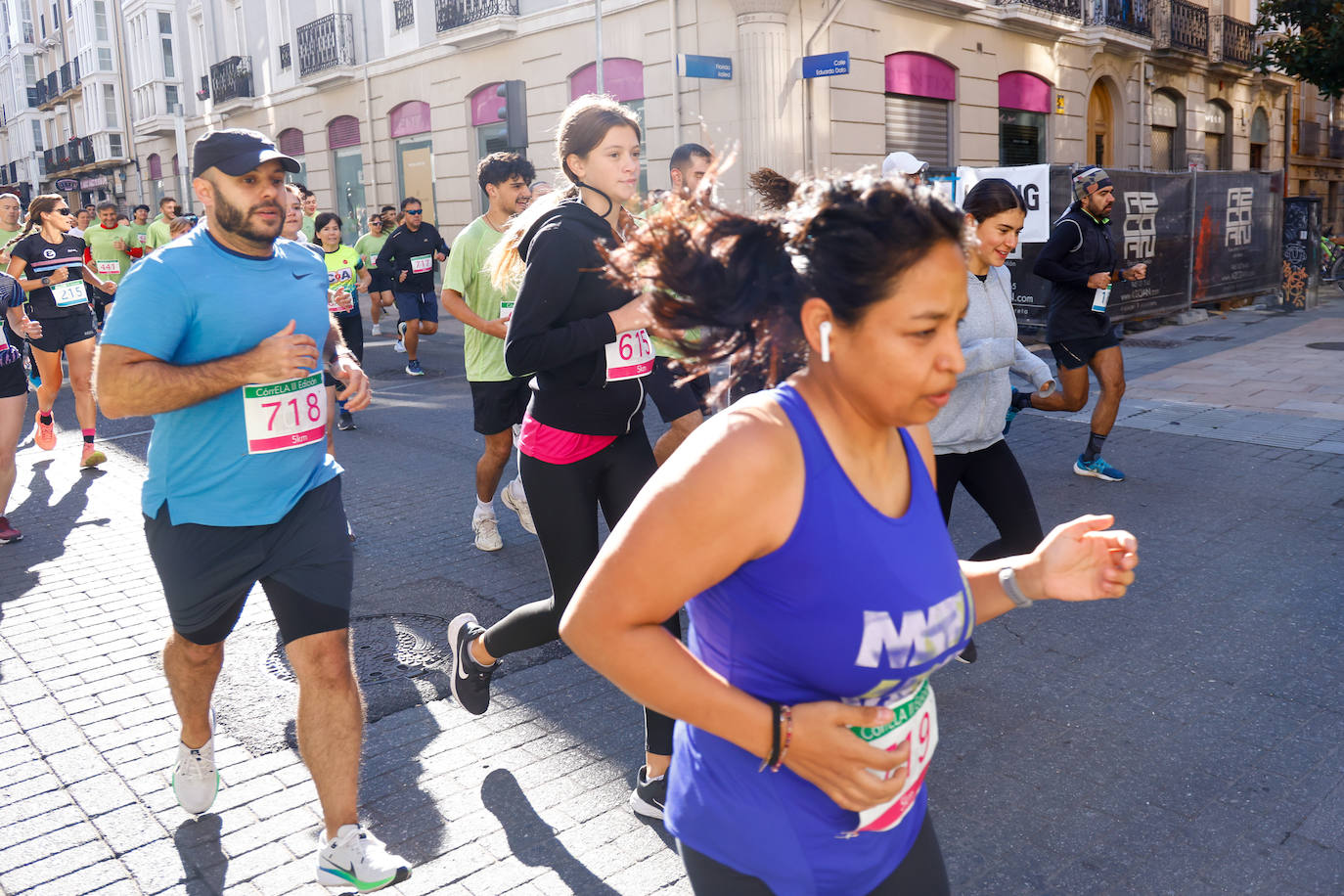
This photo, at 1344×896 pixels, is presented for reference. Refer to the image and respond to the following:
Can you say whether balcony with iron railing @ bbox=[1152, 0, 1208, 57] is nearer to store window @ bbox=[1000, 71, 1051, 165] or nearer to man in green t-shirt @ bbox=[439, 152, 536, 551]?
store window @ bbox=[1000, 71, 1051, 165]

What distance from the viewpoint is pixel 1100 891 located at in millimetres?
2818

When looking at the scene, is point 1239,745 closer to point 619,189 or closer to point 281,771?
point 619,189

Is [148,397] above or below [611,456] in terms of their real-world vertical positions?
above

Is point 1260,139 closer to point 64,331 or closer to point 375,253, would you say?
point 375,253

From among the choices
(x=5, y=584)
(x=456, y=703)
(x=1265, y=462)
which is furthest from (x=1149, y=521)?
(x=5, y=584)

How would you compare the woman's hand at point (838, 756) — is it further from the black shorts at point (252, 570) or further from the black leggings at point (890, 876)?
the black shorts at point (252, 570)

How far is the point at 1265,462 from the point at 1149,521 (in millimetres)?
1953

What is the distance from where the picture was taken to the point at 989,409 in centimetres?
407

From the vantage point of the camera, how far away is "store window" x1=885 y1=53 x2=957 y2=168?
19094 millimetres

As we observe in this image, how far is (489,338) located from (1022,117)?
19.1m

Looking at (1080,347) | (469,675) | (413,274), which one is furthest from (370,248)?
(469,675)

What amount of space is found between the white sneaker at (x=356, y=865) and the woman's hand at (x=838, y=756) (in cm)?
170

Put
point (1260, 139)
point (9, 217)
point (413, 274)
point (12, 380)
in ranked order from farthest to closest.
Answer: point (1260, 139)
point (413, 274)
point (9, 217)
point (12, 380)

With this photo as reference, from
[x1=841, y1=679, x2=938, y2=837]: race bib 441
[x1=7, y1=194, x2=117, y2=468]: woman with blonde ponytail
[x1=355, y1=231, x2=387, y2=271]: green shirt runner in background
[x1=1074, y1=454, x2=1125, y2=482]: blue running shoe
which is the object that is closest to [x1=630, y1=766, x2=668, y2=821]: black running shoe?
[x1=841, y1=679, x2=938, y2=837]: race bib 441
